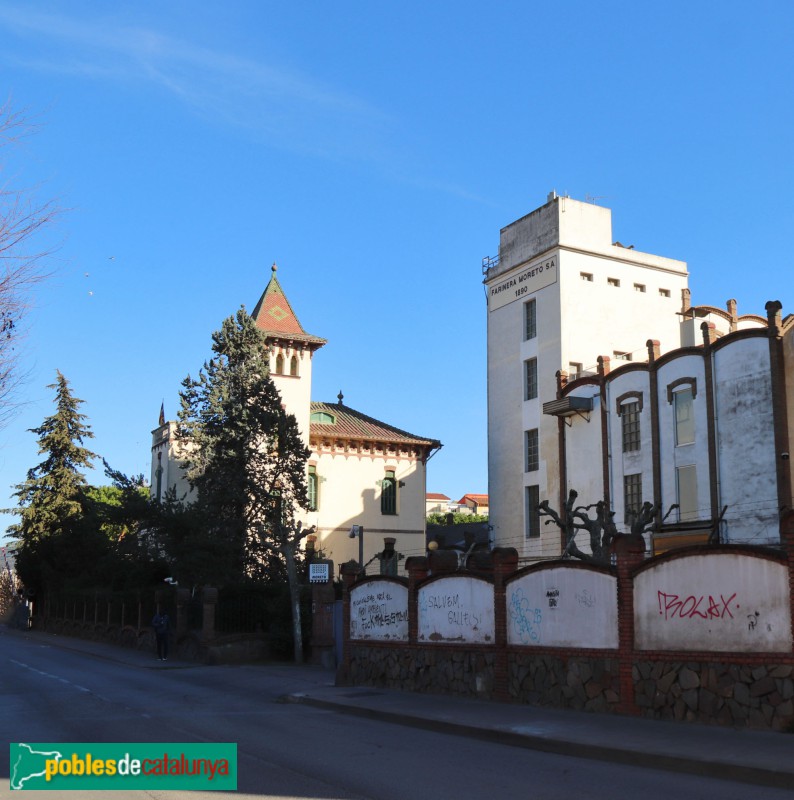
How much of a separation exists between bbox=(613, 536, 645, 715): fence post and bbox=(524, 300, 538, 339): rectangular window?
31.5 meters

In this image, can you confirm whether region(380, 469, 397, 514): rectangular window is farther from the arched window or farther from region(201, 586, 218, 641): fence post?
region(201, 586, 218, 641): fence post

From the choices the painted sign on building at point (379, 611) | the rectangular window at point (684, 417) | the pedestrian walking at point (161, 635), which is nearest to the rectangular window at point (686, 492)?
the rectangular window at point (684, 417)

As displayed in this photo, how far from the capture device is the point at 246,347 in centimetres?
4381

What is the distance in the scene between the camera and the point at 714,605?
13297mm

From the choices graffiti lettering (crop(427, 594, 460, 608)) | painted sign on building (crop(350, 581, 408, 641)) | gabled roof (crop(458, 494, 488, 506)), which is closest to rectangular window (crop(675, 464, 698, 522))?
painted sign on building (crop(350, 581, 408, 641))

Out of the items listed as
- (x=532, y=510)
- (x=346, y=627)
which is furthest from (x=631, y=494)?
(x=346, y=627)

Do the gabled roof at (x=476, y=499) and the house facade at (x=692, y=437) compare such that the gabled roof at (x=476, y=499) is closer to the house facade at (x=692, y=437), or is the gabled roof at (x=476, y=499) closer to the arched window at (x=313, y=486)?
the arched window at (x=313, y=486)

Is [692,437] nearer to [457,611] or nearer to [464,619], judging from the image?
[457,611]

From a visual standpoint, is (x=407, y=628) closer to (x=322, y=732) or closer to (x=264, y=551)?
(x=322, y=732)

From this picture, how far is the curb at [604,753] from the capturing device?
32.2 ft

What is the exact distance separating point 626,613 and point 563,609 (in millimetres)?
1550

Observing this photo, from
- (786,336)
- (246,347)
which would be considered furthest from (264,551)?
(786,336)

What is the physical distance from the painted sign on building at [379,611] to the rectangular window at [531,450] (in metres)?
22.9

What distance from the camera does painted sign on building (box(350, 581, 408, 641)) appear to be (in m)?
20.9
